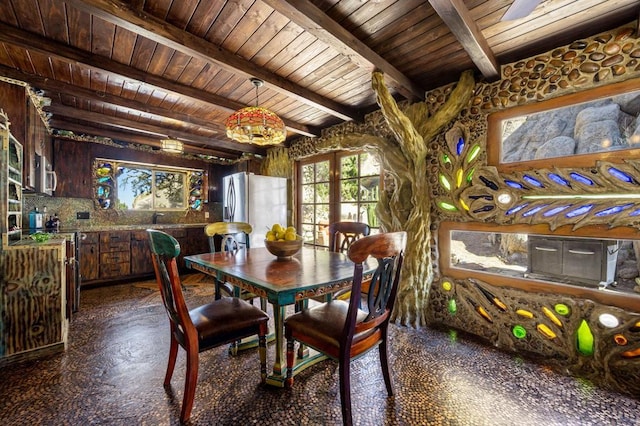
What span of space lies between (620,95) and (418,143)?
4.51ft

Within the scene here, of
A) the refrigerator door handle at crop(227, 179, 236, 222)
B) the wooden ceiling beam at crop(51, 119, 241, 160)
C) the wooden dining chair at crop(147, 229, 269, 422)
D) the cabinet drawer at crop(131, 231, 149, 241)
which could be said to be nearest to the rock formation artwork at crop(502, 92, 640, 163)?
the wooden dining chair at crop(147, 229, 269, 422)

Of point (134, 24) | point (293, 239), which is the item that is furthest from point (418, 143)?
point (134, 24)

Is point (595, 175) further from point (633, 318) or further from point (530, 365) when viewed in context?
point (530, 365)

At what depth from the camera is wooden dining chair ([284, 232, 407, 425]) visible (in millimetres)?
1311

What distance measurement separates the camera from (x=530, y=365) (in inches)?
78.6

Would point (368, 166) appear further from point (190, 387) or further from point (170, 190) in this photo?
point (170, 190)

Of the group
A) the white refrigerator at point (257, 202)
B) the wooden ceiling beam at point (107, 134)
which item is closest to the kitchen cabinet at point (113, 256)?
the white refrigerator at point (257, 202)

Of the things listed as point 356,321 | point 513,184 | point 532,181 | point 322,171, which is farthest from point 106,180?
point 532,181

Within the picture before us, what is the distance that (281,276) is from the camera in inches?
60.4

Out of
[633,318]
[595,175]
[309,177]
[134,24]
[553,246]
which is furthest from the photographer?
[309,177]

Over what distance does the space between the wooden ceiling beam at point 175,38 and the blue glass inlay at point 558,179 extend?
7.36 ft

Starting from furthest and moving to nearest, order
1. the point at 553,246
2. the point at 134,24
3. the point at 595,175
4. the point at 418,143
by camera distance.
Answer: the point at 418,143, the point at 553,246, the point at 595,175, the point at 134,24

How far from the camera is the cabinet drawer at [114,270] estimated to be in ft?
13.1

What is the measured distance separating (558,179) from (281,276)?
7.20ft
